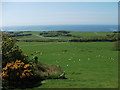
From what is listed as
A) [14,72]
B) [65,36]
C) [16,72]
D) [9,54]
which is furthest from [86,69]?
[65,36]

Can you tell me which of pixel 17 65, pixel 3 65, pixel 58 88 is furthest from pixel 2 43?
pixel 58 88

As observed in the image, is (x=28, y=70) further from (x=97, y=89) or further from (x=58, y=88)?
(x=97, y=89)

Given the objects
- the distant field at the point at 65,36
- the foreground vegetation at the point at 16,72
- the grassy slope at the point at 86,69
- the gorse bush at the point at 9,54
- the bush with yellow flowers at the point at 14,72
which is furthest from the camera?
the distant field at the point at 65,36

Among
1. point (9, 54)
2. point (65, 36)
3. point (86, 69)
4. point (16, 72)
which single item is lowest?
point (86, 69)

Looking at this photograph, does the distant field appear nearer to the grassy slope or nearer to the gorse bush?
the grassy slope

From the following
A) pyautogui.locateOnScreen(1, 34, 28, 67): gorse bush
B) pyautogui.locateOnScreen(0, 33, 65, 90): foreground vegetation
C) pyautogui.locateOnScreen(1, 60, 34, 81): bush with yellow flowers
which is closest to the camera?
pyautogui.locateOnScreen(0, 33, 65, 90): foreground vegetation

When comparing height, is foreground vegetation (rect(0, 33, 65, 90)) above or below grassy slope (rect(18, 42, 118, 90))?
above

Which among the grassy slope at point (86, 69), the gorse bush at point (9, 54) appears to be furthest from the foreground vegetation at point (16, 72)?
the grassy slope at point (86, 69)

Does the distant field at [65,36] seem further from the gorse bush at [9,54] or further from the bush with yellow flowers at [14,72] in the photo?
the bush with yellow flowers at [14,72]

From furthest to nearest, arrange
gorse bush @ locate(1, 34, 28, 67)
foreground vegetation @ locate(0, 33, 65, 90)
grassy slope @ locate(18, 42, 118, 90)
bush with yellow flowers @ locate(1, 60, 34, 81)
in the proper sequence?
1. gorse bush @ locate(1, 34, 28, 67)
2. grassy slope @ locate(18, 42, 118, 90)
3. bush with yellow flowers @ locate(1, 60, 34, 81)
4. foreground vegetation @ locate(0, 33, 65, 90)

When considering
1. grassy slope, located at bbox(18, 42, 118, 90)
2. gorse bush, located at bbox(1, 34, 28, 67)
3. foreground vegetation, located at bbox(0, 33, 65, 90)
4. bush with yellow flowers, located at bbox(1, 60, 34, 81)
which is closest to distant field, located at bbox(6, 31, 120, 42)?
grassy slope, located at bbox(18, 42, 118, 90)

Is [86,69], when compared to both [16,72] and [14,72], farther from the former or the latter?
[14,72]

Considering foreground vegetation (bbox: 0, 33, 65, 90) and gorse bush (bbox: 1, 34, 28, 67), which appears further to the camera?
gorse bush (bbox: 1, 34, 28, 67)

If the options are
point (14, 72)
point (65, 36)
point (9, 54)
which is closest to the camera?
point (14, 72)
